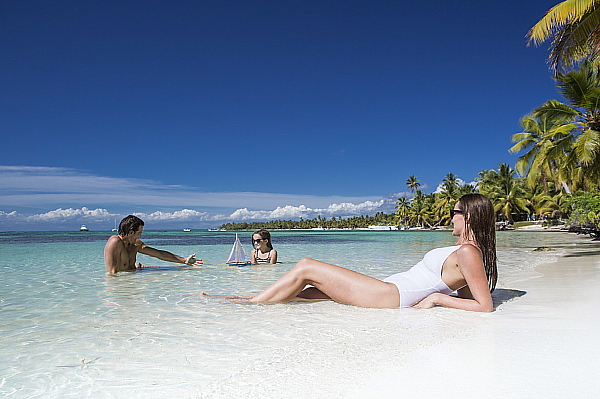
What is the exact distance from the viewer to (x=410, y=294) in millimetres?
4684

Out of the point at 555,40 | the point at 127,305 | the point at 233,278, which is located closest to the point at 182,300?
the point at 127,305

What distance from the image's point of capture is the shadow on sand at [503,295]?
556cm

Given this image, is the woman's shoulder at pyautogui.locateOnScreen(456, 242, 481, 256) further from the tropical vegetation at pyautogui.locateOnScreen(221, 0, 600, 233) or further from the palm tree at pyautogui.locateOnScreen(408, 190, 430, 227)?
the palm tree at pyautogui.locateOnScreen(408, 190, 430, 227)

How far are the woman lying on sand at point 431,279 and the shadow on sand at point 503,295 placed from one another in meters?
0.91

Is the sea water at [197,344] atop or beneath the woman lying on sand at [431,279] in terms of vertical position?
beneath

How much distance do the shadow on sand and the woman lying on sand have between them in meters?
0.91

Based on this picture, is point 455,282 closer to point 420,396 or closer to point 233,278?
point 420,396

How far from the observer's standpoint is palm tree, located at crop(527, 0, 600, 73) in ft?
38.6

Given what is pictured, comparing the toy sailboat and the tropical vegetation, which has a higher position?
the tropical vegetation

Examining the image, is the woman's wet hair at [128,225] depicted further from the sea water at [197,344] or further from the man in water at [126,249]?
the sea water at [197,344]

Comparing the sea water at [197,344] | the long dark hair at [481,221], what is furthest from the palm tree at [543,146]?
the long dark hair at [481,221]

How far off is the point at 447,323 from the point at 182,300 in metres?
3.72

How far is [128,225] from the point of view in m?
8.91

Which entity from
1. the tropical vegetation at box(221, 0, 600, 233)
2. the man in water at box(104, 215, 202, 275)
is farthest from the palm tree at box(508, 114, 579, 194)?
the man in water at box(104, 215, 202, 275)
